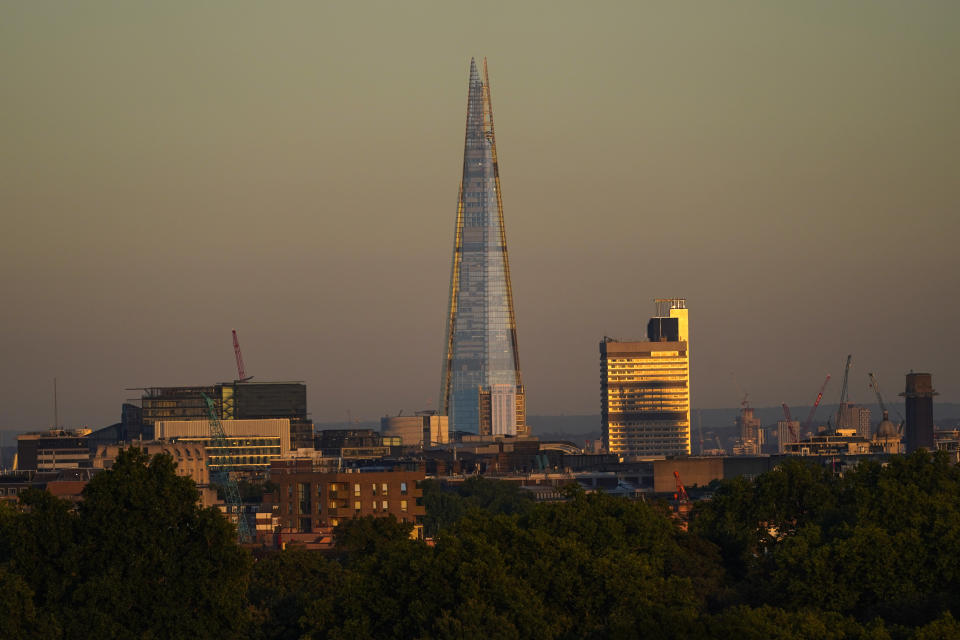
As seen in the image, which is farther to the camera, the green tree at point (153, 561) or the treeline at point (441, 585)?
the green tree at point (153, 561)

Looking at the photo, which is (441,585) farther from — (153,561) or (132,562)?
(132,562)

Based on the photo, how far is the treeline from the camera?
77.3 m

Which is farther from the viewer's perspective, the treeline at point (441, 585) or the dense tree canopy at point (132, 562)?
the dense tree canopy at point (132, 562)

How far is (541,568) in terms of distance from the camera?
8800cm

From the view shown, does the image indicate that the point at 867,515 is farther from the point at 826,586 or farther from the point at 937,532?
the point at 826,586

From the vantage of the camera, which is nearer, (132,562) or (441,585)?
(132,562)

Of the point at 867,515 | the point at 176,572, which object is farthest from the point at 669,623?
the point at 867,515

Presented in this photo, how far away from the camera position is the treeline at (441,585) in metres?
77.3

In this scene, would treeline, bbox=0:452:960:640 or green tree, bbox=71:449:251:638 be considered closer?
treeline, bbox=0:452:960:640

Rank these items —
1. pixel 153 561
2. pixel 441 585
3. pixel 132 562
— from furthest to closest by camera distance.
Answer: pixel 441 585, pixel 153 561, pixel 132 562

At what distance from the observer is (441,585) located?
83062 mm

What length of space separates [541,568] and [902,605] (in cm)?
1600

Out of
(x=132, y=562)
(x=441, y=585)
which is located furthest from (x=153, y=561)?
(x=441, y=585)

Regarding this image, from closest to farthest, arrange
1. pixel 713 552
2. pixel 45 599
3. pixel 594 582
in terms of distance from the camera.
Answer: pixel 45 599
pixel 594 582
pixel 713 552
